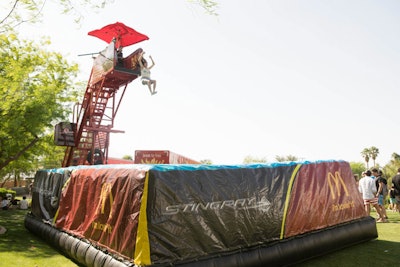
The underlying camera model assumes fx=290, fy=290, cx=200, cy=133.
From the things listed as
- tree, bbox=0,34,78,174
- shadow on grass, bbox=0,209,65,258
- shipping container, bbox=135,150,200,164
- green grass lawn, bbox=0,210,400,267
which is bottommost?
shadow on grass, bbox=0,209,65,258

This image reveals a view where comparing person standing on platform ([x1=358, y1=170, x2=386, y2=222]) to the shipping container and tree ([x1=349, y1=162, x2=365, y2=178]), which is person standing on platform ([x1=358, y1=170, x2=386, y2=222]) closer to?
the shipping container

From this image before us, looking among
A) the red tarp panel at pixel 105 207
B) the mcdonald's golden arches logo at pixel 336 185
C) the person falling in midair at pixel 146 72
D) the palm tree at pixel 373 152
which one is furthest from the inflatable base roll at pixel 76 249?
the palm tree at pixel 373 152

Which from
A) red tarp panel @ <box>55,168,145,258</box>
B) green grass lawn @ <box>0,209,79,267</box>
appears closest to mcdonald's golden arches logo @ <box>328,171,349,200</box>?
red tarp panel @ <box>55,168,145,258</box>

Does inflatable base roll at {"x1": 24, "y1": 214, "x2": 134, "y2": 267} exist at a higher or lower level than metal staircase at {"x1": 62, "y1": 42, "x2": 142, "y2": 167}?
lower

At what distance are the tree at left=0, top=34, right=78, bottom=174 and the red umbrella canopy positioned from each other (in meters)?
3.84

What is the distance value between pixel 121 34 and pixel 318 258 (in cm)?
1434

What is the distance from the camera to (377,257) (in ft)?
20.5

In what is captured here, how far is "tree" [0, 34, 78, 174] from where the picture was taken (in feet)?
43.3

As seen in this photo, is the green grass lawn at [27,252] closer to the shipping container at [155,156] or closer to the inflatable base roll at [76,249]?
the inflatable base roll at [76,249]

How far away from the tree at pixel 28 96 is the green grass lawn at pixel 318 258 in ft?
21.7

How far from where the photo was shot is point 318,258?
20.8 feet

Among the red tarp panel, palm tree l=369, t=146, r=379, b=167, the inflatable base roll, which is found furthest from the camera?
palm tree l=369, t=146, r=379, b=167

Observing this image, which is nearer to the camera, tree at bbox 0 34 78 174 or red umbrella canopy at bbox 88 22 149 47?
tree at bbox 0 34 78 174

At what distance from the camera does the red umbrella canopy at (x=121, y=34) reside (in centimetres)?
1574
